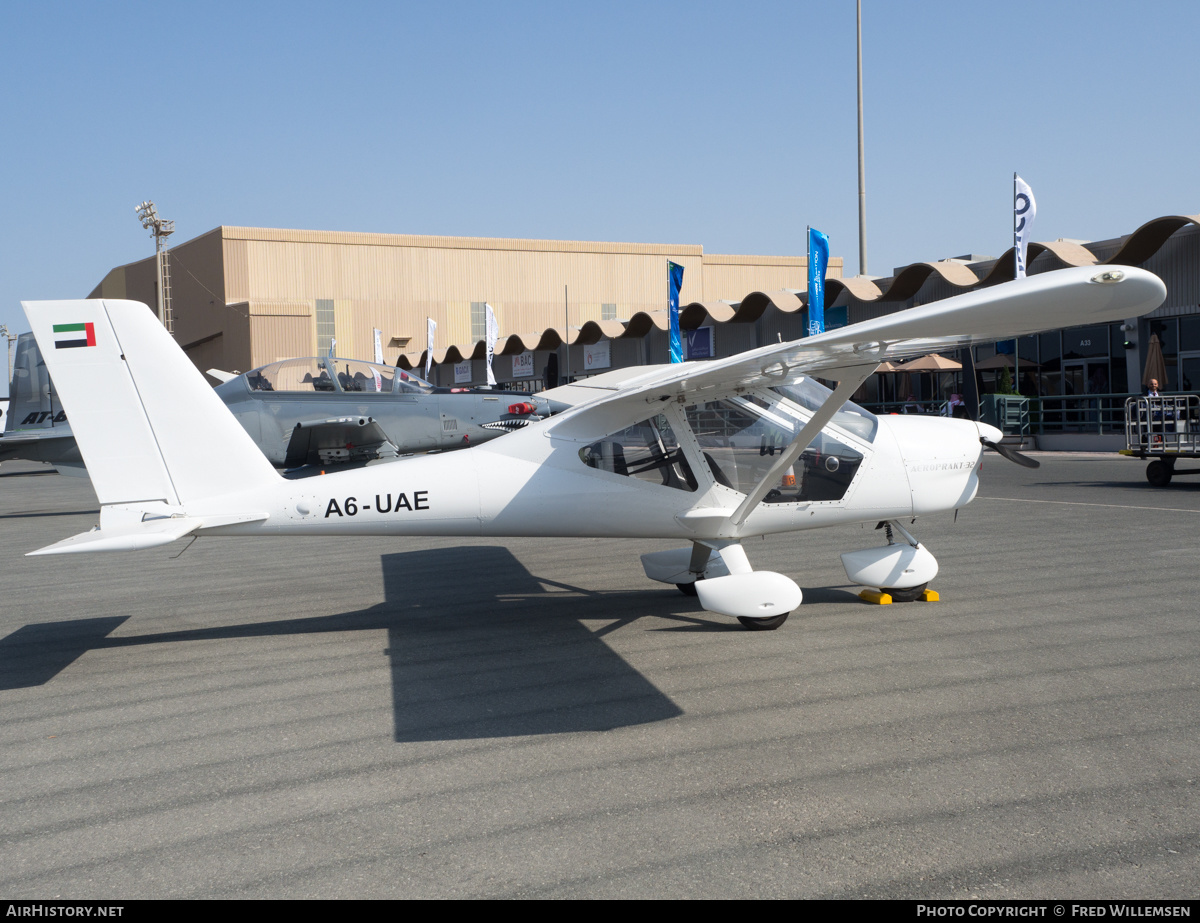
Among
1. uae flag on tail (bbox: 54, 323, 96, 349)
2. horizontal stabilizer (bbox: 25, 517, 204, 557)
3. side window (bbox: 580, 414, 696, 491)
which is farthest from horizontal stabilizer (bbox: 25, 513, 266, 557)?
side window (bbox: 580, 414, 696, 491)

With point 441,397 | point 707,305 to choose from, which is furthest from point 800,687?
point 707,305

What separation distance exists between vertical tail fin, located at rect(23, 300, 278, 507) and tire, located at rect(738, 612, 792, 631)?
3251 millimetres

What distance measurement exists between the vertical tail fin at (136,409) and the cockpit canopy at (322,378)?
752cm

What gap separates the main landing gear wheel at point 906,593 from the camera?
697cm

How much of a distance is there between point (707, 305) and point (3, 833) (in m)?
32.8

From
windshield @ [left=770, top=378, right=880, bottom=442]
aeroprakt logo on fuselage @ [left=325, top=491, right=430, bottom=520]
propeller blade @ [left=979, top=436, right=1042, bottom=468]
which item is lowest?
aeroprakt logo on fuselage @ [left=325, top=491, right=430, bottom=520]

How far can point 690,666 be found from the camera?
18.1 ft

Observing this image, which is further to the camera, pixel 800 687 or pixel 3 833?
pixel 800 687

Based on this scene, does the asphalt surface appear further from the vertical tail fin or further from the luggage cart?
the luggage cart

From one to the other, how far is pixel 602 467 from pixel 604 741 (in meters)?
2.62

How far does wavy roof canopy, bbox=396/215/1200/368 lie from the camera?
75.0ft

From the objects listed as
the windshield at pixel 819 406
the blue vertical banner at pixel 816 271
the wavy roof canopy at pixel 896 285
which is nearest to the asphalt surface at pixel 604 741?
the windshield at pixel 819 406

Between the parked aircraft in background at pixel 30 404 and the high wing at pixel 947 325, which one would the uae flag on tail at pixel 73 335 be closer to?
the high wing at pixel 947 325

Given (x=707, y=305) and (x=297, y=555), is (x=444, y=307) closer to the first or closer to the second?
(x=707, y=305)
